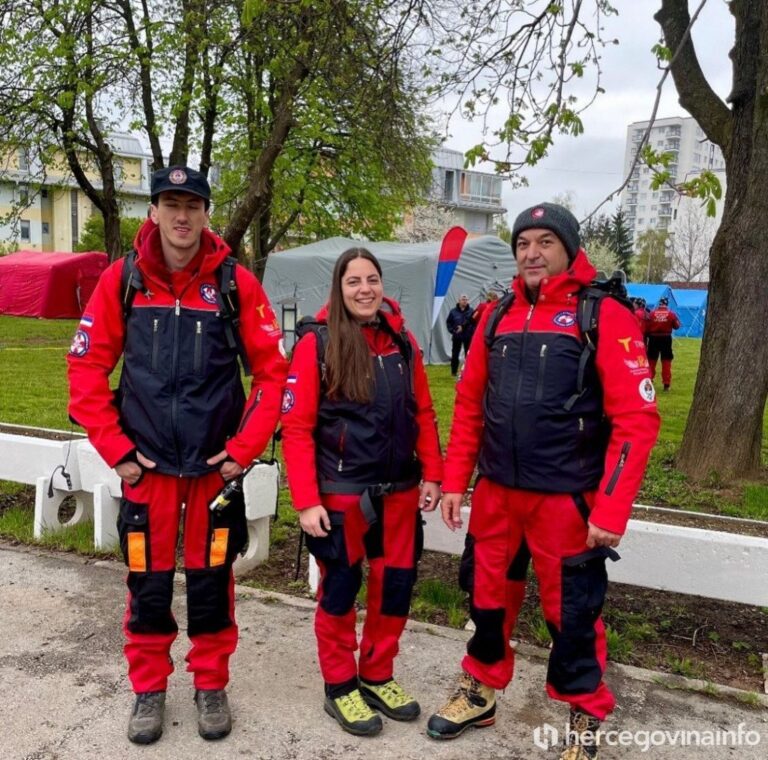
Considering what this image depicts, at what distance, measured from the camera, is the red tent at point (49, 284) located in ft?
91.5

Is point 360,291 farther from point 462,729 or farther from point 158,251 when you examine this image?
point 462,729

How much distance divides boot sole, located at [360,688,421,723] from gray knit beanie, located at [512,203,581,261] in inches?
76.3

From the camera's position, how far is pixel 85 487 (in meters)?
4.89

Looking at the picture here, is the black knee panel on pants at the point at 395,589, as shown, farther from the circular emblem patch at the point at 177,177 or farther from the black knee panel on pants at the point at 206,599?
the circular emblem patch at the point at 177,177

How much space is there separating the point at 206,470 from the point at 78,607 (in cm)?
166

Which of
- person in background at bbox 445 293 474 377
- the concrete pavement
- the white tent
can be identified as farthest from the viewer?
the white tent

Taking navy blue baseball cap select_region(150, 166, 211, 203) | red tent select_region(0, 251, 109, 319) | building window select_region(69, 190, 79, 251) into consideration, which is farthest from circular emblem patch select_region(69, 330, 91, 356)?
building window select_region(69, 190, 79, 251)

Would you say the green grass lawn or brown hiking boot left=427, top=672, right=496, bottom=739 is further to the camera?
the green grass lawn

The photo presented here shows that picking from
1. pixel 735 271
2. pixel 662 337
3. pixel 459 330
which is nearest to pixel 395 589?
pixel 735 271

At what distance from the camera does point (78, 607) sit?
13.0ft

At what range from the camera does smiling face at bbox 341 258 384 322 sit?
2.97m

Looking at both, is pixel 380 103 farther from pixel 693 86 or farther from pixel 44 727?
pixel 44 727

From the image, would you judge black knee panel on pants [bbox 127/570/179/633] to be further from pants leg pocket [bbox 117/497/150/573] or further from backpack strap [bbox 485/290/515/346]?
backpack strap [bbox 485/290/515/346]
